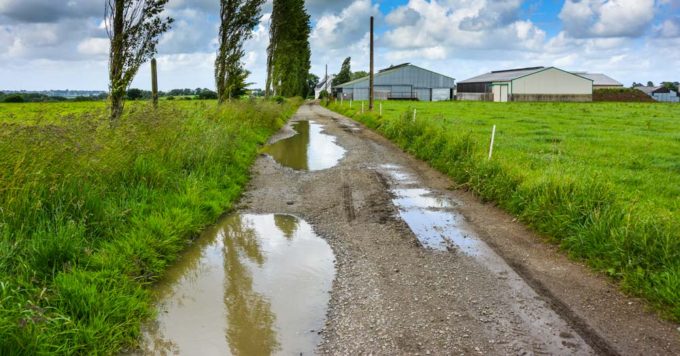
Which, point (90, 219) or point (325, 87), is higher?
point (325, 87)

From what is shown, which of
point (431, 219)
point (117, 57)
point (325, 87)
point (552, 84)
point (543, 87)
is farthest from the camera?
point (325, 87)

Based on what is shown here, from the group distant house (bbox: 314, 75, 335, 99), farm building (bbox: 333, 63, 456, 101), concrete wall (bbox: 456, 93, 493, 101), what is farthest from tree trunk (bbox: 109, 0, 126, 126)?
distant house (bbox: 314, 75, 335, 99)

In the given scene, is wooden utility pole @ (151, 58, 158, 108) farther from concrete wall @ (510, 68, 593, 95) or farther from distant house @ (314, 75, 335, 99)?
distant house @ (314, 75, 335, 99)

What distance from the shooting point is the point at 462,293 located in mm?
5301

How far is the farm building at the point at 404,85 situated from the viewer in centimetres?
8088

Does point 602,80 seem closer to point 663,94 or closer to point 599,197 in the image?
A: point 663,94

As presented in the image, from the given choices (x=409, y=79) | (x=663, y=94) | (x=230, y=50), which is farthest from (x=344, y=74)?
(x=230, y=50)

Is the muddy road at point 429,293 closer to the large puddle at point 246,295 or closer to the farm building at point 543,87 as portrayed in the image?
the large puddle at point 246,295

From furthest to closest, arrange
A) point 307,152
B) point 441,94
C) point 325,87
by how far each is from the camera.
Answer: point 325,87
point 441,94
point 307,152

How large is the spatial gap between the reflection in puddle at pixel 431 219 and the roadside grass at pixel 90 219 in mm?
3259

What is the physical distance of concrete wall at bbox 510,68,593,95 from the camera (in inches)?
2945

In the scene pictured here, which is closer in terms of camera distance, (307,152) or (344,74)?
(307,152)

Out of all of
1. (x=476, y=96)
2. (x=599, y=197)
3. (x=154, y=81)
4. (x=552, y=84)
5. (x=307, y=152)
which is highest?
(x=552, y=84)

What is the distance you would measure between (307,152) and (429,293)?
39.7 feet
